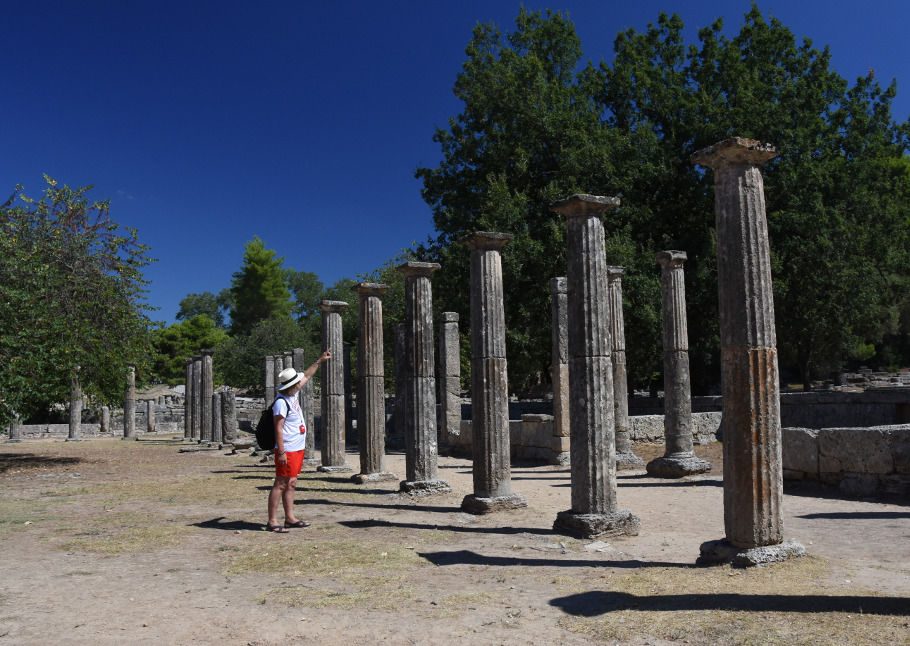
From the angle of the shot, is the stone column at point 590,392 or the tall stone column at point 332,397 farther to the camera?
the tall stone column at point 332,397

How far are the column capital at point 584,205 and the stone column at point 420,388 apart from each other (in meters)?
3.31

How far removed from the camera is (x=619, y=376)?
1424 cm

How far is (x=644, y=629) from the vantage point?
14.9 feet

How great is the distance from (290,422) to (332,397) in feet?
22.4

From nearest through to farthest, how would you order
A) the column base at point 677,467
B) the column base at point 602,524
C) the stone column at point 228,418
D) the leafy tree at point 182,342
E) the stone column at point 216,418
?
the column base at point 602,524
the column base at point 677,467
the stone column at point 228,418
the stone column at point 216,418
the leafy tree at point 182,342

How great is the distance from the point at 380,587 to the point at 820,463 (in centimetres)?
779

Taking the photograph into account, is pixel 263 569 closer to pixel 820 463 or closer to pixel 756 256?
pixel 756 256

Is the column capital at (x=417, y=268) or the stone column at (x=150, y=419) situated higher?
the column capital at (x=417, y=268)

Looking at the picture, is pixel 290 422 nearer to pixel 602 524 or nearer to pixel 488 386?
pixel 488 386

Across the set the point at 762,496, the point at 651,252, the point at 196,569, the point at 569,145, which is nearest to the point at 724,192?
the point at 762,496

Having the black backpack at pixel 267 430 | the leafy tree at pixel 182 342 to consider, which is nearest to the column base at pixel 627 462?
the black backpack at pixel 267 430

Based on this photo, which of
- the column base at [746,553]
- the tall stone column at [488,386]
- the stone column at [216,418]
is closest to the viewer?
the column base at [746,553]

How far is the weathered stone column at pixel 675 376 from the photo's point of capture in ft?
42.3

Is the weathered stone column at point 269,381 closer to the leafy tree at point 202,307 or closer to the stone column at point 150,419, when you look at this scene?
the stone column at point 150,419
